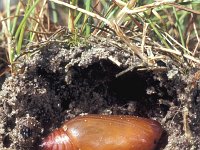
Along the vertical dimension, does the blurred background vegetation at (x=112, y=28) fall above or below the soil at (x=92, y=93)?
above

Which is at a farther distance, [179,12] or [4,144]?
[179,12]

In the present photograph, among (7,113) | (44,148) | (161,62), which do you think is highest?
(161,62)

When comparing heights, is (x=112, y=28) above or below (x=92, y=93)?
above

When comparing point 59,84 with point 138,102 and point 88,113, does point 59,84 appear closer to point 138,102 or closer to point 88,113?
point 88,113

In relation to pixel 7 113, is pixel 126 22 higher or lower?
higher

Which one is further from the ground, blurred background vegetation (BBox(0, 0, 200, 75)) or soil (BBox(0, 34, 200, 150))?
blurred background vegetation (BBox(0, 0, 200, 75))

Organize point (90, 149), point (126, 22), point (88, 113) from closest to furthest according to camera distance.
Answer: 1. point (90, 149)
2. point (88, 113)
3. point (126, 22)

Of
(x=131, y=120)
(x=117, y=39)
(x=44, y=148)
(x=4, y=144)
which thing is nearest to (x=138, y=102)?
(x=131, y=120)

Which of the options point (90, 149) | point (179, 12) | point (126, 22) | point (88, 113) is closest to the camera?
point (90, 149)
